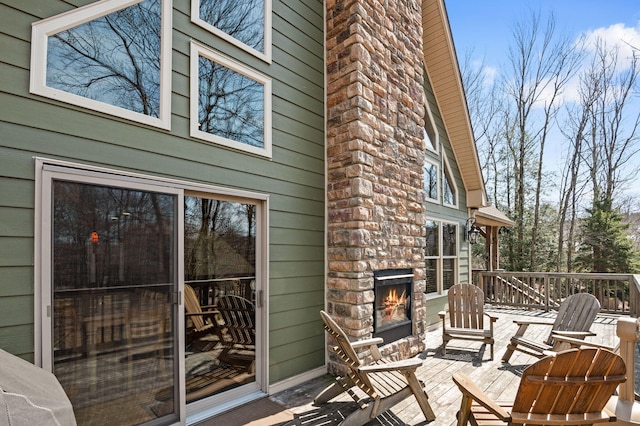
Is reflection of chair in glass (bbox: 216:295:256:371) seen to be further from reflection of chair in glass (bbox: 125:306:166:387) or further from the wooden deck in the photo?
reflection of chair in glass (bbox: 125:306:166:387)

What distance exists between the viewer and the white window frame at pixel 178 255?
2.23m

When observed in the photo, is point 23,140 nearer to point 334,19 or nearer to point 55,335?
point 55,335

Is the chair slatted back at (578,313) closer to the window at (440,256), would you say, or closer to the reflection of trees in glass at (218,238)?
the window at (440,256)

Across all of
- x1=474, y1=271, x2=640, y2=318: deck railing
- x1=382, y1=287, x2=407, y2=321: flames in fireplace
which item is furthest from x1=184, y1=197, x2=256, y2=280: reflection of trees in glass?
x1=474, y1=271, x2=640, y2=318: deck railing

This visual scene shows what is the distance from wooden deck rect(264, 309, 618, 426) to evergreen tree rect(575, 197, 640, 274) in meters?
8.41

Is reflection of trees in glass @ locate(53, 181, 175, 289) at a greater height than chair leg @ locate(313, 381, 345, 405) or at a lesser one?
greater

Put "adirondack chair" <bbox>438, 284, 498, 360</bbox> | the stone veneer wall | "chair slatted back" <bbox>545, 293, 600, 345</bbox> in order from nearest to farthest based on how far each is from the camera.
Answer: the stone veneer wall
"chair slatted back" <bbox>545, 293, 600, 345</bbox>
"adirondack chair" <bbox>438, 284, 498, 360</bbox>

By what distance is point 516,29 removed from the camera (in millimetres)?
15336

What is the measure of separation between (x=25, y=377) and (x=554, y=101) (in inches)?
734

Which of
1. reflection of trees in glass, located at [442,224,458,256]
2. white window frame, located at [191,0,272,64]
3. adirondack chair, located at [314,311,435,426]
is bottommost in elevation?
adirondack chair, located at [314,311,435,426]

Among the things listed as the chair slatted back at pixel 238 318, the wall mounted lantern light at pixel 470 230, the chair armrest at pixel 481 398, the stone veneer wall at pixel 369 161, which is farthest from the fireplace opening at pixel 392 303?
the wall mounted lantern light at pixel 470 230

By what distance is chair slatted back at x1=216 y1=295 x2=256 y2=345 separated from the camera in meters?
3.36

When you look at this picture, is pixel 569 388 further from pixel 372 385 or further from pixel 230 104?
pixel 230 104

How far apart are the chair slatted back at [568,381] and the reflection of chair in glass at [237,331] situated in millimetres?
2363
